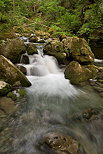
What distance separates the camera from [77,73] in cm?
635

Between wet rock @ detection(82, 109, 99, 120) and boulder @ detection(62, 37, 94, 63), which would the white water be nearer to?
wet rock @ detection(82, 109, 99, 120)

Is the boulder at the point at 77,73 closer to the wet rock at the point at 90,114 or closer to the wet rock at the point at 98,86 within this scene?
the wet rock at the point at 98,86

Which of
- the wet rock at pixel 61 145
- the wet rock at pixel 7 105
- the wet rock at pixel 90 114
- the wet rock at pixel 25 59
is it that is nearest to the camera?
the wet rock at pixel 61 145

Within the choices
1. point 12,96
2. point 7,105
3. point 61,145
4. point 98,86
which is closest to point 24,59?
point 12,96

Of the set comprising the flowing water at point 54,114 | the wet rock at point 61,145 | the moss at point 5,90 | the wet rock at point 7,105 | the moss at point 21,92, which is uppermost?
the moss at point 5,90

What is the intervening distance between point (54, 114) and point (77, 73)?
2.80 m

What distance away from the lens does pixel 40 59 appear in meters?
8.14

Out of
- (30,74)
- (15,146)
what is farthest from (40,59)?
(15,146)

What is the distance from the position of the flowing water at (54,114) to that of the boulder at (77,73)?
34 cm

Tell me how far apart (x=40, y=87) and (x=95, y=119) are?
307 cm

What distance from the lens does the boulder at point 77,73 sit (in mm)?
6355

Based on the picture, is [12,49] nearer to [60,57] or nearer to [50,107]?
[60,57]

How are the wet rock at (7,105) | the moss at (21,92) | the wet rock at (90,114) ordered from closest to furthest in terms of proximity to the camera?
the wet rock at (90,114) < the wet rock at (7,105) < the moss at (21,92)

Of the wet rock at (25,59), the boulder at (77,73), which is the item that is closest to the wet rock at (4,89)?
the wet rock at (25,59)
